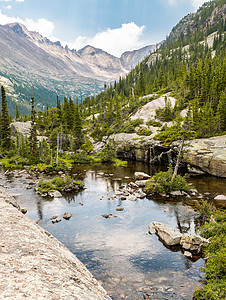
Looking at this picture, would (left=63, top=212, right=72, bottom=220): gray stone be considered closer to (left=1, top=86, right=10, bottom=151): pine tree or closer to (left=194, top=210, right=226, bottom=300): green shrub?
(left=194, top=210, right=226, bottom=300): green shrub

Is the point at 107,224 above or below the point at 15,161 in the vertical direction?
below

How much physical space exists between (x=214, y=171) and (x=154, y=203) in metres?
18.9

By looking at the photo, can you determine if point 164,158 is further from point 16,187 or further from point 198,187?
point 16,187

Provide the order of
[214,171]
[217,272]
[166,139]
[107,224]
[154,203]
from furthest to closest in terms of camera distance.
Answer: [166,139] < [214,171] < [154,203] < [107,224] < [217,272]

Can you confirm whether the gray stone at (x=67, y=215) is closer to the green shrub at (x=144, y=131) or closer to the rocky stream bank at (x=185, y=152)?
the rocky stream bank at (x=185, y=152)

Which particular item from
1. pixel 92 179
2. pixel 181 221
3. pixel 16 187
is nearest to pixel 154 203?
pixel 181 221

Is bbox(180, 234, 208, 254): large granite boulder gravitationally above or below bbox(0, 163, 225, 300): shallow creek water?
above

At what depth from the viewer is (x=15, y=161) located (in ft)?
157

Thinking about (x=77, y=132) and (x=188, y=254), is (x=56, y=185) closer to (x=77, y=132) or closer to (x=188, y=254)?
(x=188, y=254)

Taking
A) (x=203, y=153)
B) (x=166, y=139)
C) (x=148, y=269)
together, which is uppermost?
(x=166, y=139)

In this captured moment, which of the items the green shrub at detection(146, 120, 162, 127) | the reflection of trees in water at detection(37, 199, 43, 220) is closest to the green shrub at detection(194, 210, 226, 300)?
the reflection of trees in water at detection(37, 199, 43, 220)

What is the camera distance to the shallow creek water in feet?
32.9

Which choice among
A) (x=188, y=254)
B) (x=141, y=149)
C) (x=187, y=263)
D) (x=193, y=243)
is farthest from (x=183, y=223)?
(x=141, y=149)

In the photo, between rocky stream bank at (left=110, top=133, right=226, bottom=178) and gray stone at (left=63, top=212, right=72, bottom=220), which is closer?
gray stone at (left=63, top=212, right=72, bottom=220)
